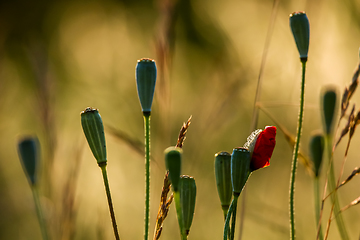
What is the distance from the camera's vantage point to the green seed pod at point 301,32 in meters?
1.04

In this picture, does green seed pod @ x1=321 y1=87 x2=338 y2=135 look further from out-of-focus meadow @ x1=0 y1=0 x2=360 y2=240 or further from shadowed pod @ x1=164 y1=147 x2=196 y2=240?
shadowed pod @ x1=164 y1=147 x2=196 y2=240

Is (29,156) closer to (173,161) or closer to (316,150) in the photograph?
(173,161)

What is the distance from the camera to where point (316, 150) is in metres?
1.29

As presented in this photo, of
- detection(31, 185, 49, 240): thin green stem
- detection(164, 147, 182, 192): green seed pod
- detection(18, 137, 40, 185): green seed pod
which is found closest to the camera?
detection(164, 147, 182, 192): green seed pod

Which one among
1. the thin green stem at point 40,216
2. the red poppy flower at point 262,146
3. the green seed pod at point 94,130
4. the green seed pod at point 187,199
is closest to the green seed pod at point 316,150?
the red poppy flower at point 262,146

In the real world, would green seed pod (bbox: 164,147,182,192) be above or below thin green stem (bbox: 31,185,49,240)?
above

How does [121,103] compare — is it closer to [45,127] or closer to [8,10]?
[8,10]

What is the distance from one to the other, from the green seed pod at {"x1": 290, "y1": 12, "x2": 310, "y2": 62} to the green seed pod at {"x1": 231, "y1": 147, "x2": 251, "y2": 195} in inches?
11.1

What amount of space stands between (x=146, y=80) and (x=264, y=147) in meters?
0.31

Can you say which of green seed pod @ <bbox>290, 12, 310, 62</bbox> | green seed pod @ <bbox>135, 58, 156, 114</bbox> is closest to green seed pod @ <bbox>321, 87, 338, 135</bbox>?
green seed pod @ <bbox>290, 12, 310, 62</bbox>

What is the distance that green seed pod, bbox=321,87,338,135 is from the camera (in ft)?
4.23

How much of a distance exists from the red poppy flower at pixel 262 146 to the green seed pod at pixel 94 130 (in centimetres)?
34

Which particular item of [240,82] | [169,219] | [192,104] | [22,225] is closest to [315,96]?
[192,104]

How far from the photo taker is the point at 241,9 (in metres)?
4.12
